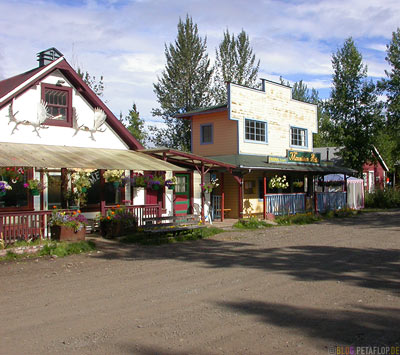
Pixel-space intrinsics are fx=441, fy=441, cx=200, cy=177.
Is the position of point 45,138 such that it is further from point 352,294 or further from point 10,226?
point 352,294

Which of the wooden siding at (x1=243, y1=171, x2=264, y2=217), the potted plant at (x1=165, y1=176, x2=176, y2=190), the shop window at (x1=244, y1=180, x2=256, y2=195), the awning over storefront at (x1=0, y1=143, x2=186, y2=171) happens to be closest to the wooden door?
the potted plant at (x1=165, y1=176, x2=176, y2=190)

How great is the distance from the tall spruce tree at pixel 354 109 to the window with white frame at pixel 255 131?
32.1 feet

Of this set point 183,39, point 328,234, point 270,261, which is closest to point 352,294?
point 270,261

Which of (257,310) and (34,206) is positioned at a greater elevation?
(34,206)

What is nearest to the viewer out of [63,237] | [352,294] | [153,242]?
[352,294]

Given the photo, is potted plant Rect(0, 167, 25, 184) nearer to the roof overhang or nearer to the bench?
the bench

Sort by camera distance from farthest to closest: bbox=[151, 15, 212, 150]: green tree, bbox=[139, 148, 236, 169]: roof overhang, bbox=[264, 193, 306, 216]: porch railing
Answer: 1. bbox=[151, 15, 212, 150]: green tree
2. bbox=[264, 193, 306, 216]: porch railing
3. bbox=[139, 148, 236, 169]: roof overhang

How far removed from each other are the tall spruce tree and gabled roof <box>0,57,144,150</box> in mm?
18050

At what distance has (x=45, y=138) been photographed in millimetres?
14750

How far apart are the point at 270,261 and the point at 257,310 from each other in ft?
13.6

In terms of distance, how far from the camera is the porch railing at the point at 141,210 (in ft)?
49.6

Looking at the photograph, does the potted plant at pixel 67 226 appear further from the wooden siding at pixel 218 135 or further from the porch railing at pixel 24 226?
the wooden siding at pixel 218 135

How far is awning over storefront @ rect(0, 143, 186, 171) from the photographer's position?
1193cm

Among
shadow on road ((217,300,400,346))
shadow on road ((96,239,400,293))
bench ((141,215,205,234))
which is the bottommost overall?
shadow on road ((217,300,400,346))
